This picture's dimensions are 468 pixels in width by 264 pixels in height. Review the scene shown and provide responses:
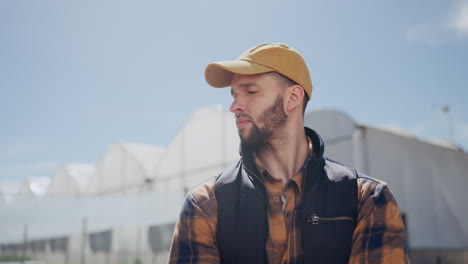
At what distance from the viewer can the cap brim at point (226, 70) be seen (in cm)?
117

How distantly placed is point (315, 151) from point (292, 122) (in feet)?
0.38

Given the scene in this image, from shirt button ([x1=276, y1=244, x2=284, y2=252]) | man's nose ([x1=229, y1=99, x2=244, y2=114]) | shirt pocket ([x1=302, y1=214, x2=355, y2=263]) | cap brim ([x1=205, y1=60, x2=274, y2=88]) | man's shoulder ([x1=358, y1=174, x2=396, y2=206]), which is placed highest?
cap brim ([x1=205, y1=60, x2=274, y2=88])

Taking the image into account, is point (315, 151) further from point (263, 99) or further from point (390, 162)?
point (390, 162)

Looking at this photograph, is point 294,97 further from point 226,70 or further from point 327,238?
point 327,238

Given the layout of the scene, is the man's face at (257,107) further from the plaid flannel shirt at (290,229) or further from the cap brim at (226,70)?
the plaid flannel shirt at (290,229)

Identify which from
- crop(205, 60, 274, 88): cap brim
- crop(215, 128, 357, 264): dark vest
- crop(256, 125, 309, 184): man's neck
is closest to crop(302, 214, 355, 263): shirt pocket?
crop(215, 128, 357, 264): dark vest

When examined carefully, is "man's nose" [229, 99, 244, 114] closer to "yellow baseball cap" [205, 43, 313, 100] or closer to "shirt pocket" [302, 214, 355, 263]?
"yellow baseball cap" [205, 43, 313, 100]

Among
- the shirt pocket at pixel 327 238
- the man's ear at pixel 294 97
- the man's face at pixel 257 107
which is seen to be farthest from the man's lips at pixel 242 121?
the shirt pocket at pixel 327 238

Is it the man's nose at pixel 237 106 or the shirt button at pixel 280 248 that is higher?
the man's nose at pixel 237 106

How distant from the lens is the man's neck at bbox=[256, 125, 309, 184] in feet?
4.15

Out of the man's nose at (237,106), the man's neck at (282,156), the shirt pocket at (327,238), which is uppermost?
the man's nose at (237,106)

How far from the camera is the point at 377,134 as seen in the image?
836cm

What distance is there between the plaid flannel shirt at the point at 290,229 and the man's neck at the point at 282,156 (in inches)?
2.3

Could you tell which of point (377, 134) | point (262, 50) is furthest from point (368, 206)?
point (377, 134)
